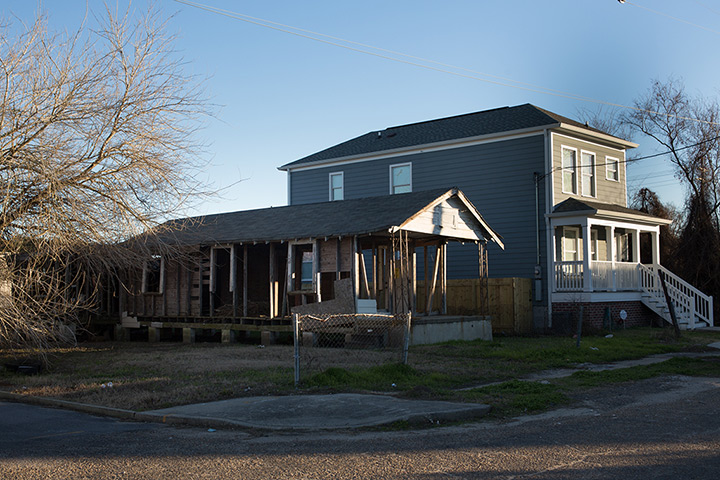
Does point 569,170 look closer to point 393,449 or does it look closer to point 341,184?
point 341,184

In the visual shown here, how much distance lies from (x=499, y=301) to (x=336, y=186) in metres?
10.3

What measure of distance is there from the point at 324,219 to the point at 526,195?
8777 millimetres

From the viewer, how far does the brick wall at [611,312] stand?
78.9 feet

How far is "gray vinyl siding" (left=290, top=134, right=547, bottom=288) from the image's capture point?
25.5m

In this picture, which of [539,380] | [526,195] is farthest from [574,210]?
[539,380]

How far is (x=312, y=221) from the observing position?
2097 cm

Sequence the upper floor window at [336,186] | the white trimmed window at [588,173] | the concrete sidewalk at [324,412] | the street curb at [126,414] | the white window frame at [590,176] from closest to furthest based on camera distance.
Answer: the concrete sidewalk at [324,412] < the street curb at [126,414] < the white window frame at [590,176] < the white trimmed window at [588,173] < the upper floor window at [336,186]

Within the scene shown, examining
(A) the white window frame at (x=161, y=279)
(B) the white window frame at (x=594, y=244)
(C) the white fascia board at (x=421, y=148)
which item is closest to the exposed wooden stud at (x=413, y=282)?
(C) the white fascia board at (x=421, y=148)

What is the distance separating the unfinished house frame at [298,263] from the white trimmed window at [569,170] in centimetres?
557

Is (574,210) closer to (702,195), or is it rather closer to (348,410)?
(702,195)

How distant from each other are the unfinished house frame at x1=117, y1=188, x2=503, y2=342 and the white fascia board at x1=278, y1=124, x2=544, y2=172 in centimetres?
538

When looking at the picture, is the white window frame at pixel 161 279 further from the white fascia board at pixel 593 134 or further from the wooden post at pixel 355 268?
the white fascia board at pixel 593 134

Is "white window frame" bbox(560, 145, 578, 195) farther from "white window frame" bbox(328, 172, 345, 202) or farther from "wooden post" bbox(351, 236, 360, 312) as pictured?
"wooden post" bbox(351, 236, 360, 312)

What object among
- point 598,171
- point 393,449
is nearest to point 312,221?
point 598,171
